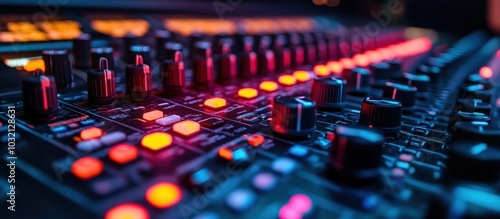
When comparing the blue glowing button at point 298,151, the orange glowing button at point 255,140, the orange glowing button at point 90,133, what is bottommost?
the orange glowing button at point 255,140

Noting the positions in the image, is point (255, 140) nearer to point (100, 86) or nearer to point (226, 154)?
point (226, 154)

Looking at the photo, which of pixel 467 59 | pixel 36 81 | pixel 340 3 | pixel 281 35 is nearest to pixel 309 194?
pixel 36 81

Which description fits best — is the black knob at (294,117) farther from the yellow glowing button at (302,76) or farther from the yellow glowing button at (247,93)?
the yellow glowing button at (302,76)

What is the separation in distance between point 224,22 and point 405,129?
4.29ft

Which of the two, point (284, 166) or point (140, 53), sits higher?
Answer: point (140, 53)

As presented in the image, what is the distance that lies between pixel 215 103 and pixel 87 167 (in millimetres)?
449

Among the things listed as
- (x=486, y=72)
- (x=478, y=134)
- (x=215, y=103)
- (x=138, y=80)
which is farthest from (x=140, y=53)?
(x=486, y=72)

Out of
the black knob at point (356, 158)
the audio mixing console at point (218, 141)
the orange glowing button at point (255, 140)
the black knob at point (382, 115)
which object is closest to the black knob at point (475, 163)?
the audio mixing console at point (218, 141)

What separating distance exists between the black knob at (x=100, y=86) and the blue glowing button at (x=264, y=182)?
48cm

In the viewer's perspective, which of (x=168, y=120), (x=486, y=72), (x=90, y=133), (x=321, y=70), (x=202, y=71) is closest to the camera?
(x=90, y=133)

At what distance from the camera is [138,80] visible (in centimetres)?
105

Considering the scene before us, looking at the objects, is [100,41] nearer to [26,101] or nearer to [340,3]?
[26,101]

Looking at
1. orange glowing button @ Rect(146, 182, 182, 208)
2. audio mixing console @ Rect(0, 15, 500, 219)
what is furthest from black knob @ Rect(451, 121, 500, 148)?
orange glowing button @ Rect(146, 182, 182, 208)

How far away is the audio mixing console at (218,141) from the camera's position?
0.62m
